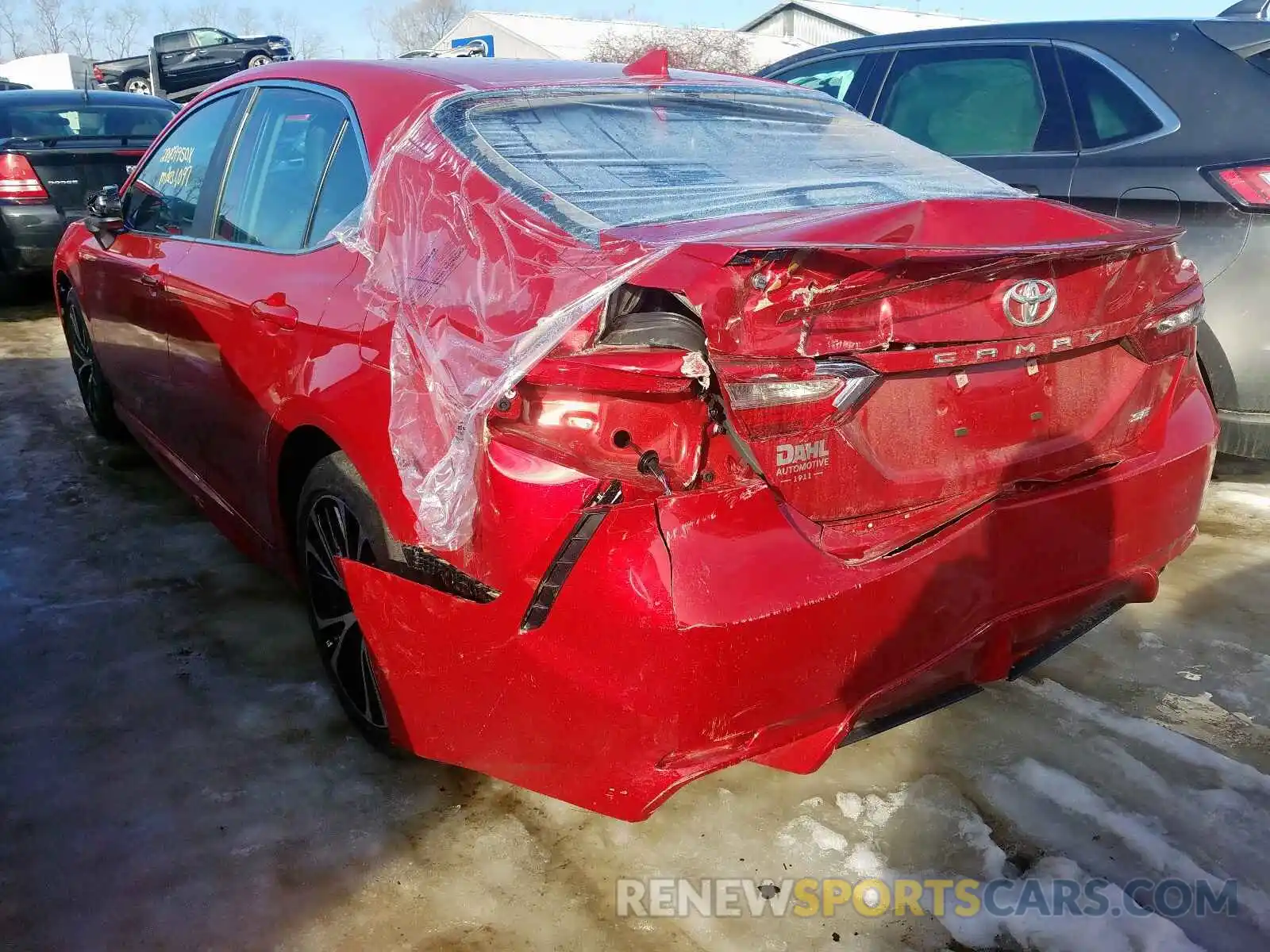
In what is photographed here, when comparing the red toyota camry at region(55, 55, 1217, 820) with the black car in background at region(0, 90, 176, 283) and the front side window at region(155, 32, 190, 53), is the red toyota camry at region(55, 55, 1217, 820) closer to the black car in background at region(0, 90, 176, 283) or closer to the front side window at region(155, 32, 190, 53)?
the black car in background at region(0, 90, 176, 283)

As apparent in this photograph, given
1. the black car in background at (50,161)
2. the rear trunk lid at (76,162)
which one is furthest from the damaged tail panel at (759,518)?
the rear trunk lid at (76,162)

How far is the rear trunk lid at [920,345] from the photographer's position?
1.66 metres

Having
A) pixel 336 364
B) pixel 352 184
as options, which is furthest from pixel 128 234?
pixel 336 364

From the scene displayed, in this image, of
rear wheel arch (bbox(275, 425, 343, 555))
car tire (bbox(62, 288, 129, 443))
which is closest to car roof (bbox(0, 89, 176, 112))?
car tire (bbox(62, 288, 129, 443))

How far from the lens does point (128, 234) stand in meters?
3.79

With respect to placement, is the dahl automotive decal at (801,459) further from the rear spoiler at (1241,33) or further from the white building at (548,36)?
the white building at (548,36)

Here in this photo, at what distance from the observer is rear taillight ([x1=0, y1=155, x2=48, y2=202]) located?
7508mm

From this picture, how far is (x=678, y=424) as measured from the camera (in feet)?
5.51

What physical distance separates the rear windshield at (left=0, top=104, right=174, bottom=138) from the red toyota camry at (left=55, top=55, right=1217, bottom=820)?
22.4ft

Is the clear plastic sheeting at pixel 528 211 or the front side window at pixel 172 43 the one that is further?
the front side window at pixel 172 43

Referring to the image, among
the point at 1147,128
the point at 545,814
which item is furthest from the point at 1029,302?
the point at 1147,128

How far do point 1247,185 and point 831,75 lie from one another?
7.06 feet

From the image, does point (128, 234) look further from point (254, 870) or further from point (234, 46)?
point (234, 46)

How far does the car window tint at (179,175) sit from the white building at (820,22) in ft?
130
